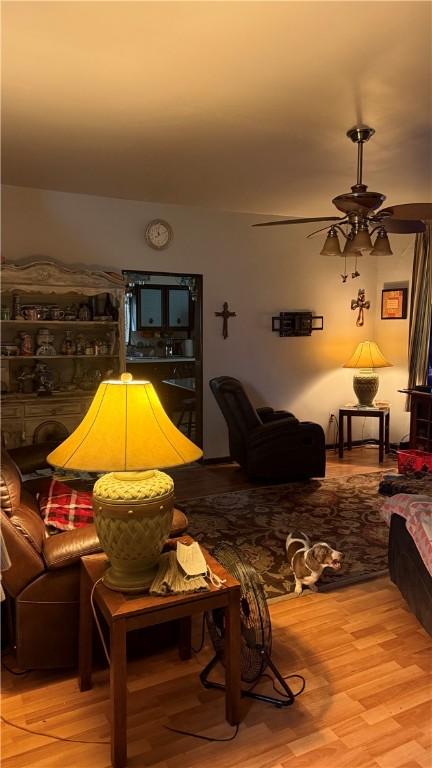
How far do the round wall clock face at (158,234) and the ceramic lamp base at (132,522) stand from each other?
372 cm

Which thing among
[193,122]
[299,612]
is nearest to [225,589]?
[299,612]

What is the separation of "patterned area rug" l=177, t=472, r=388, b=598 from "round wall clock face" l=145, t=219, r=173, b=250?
2495 millimetres

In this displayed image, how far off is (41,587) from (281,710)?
105cm

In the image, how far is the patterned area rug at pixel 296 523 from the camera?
3160 mm

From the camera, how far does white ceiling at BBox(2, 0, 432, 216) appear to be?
78.7 inches

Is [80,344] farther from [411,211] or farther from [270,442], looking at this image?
[411,211]

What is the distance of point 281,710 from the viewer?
79.8 inches

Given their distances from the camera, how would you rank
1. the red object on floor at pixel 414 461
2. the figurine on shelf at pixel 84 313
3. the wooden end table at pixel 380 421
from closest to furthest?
1. the figurine on shelf at pixel 84 313
2. the red object on floor at pixel 414 461
3. the wooden end table at pixel 380 421

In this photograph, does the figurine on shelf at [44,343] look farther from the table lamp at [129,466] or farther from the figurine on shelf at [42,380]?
the table lamp at [129,466]

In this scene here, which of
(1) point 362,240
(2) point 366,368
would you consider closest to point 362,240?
(1) point 362,240

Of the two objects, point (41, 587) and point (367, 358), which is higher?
point (367, 358)

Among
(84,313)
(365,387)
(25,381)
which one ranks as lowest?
(365,387)

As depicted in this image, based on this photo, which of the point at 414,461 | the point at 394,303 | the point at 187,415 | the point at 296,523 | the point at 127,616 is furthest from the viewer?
the point at 187,415

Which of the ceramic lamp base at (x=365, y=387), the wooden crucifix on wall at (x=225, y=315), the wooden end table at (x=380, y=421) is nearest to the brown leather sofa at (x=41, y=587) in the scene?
the wooden crucifix on wall at (x=225, y=315)
